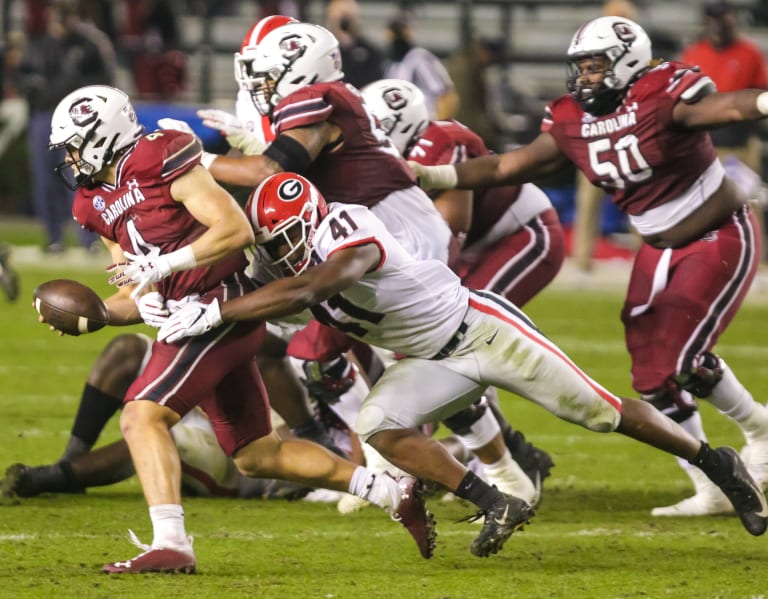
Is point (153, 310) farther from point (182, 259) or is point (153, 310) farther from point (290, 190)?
point (290, 190)

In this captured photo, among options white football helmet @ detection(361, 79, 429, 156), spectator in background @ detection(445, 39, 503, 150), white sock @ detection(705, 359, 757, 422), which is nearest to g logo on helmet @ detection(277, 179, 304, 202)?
white football helmet @ detection(361, 79, 429, 156)

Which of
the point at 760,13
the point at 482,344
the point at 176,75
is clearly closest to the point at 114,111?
the point at 482,344

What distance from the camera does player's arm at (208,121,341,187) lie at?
5.03 meters

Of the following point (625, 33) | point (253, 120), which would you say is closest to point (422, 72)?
point (253, 120)

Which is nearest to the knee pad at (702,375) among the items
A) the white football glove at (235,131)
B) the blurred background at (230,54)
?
the white football glove at (235,131)

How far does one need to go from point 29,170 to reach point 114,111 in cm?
1166

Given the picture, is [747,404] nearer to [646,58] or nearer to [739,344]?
[646,58]

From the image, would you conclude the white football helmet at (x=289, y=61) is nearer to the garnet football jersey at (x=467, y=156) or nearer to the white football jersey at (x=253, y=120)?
the white football jersey at (x=253, y=120)

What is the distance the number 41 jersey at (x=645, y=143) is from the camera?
5211 millimetres

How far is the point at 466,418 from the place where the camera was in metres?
5.21

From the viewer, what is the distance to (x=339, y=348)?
220 inches

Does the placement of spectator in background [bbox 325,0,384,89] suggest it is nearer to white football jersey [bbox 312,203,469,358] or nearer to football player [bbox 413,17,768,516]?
football player [bbox 413,17,768,516]

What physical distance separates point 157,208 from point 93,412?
3.72 ft

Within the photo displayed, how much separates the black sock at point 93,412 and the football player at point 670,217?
1830 mm
